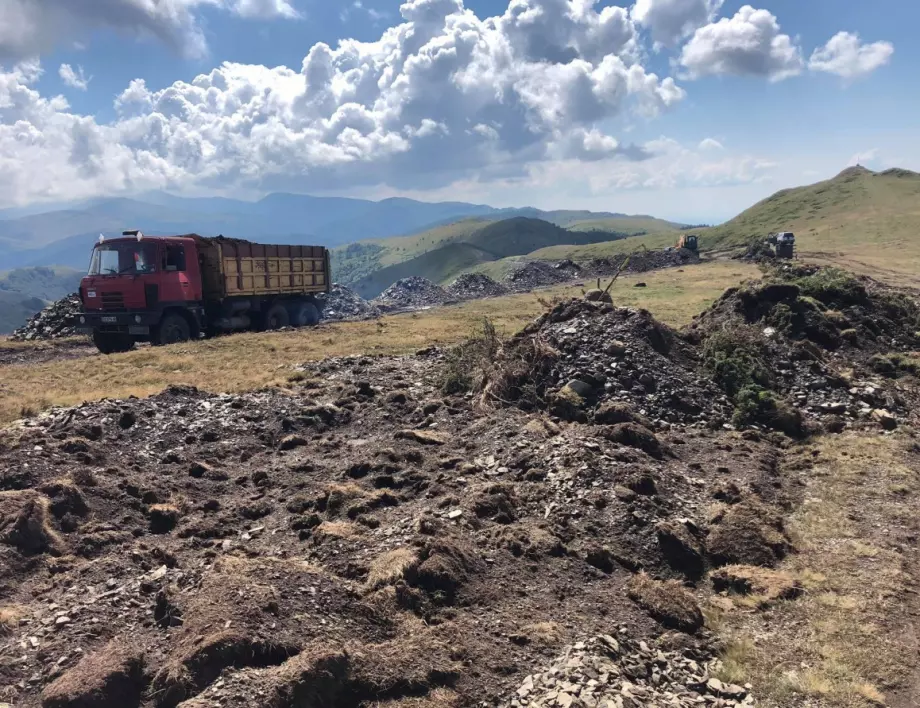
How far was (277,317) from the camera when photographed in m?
28.9

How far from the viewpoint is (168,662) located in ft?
17.4

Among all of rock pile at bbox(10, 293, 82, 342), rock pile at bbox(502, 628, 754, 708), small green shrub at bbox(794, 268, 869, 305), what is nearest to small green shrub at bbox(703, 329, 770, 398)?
small green shrub at bbox(794, 268, 869, 305)

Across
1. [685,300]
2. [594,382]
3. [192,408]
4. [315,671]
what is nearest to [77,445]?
[192,408]

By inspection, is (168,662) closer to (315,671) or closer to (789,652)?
(315,671)

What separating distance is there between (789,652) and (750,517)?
2833 mm

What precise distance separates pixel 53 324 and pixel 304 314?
11.8m

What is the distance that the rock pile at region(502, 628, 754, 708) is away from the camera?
525 centimetres

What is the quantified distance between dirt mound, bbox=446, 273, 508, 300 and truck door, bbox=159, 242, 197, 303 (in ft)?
90.9

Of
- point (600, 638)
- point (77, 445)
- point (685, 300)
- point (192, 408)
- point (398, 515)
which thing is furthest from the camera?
point (685, 300)

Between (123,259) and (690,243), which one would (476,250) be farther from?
(123,259)

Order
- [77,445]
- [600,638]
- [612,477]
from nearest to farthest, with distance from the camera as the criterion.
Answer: [600,638] < [612,477] < [77,445]

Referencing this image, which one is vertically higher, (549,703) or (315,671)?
(315,671)

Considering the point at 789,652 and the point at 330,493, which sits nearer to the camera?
the point at 789,652

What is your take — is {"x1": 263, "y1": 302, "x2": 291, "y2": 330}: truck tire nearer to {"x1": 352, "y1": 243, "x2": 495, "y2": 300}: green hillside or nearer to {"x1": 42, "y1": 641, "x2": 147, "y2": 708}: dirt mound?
{"x1": 42, "y1": 641, "x2": 147, "y2": 708}: dirt mound
